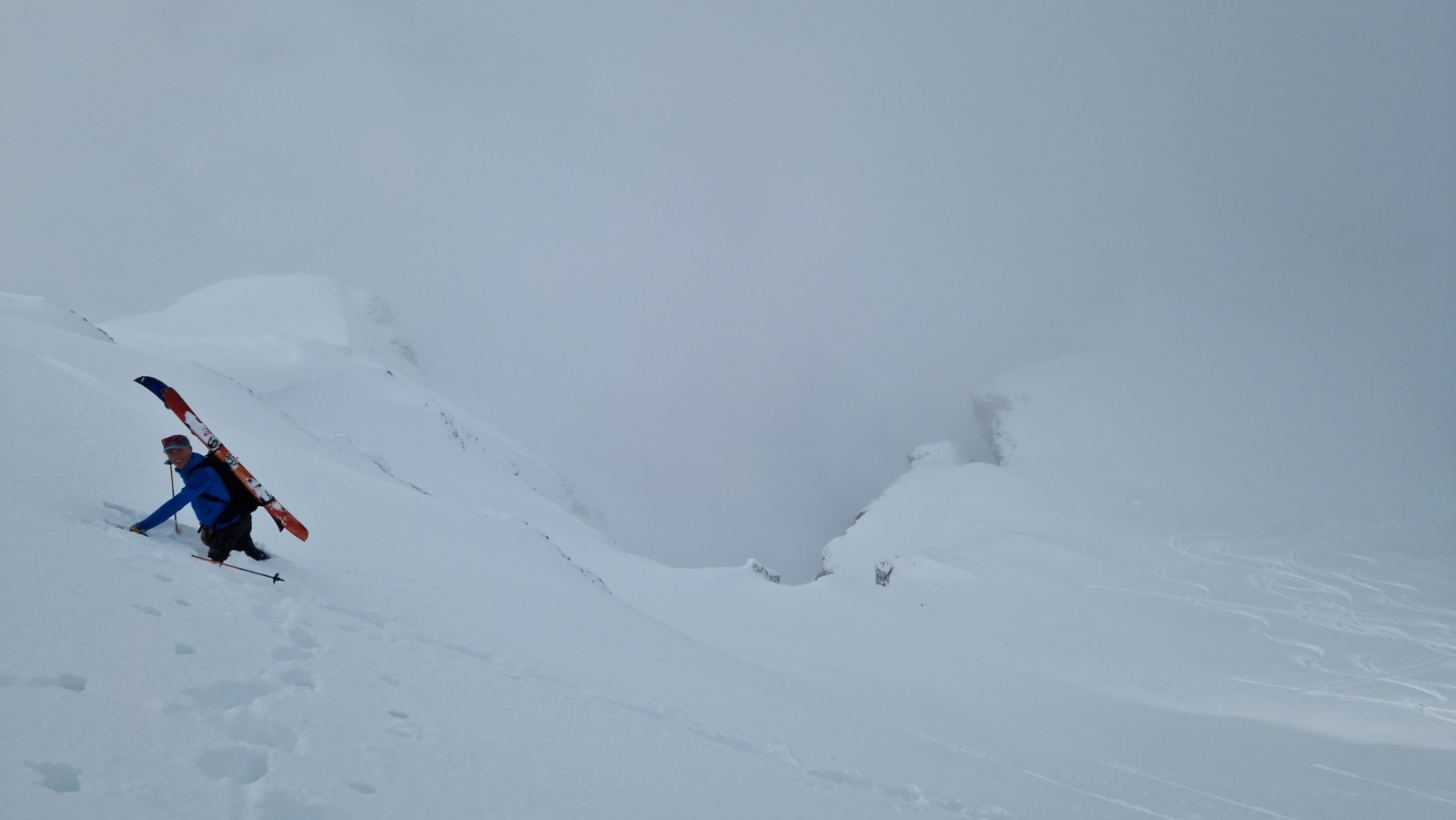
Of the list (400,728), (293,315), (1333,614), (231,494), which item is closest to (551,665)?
(400,728)

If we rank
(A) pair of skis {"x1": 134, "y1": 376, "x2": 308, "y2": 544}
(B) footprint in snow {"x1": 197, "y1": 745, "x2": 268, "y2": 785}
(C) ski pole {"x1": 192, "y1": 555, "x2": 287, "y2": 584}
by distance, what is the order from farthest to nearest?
(A) pair of skis {"x1": 134, "y1": 376, "x2": 308, "y2": 544}, (C) ski pole {"x1": 192, "y1": 555, "x2": 287, "y2": 584}, (B) footprint in snow {"x1": 197, "y1": 745, "x2": 268, "y2": 785}

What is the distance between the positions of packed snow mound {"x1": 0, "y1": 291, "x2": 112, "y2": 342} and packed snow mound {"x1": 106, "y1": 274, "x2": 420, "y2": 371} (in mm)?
43463

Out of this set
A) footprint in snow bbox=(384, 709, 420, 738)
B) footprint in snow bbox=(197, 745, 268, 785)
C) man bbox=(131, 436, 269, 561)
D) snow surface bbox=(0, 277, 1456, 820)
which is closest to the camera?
footprint in snow bbox=(197, 745, 268, 785)

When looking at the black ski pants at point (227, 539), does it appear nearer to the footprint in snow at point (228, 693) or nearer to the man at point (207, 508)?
the man at point (207, 508)

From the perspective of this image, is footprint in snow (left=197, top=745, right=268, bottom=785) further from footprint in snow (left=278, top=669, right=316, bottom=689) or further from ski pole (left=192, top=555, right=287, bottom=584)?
ski pole (left=192, top=555, right=287, bottom=584)

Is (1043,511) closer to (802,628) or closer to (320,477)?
(802,628)

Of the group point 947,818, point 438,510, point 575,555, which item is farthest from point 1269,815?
point 575,555

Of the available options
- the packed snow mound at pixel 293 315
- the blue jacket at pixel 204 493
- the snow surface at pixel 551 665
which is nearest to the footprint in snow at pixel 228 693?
the snow surface at pixel 551 665

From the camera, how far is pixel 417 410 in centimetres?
3894

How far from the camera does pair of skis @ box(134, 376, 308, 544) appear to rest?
768 cm

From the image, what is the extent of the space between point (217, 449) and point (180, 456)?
590 mm

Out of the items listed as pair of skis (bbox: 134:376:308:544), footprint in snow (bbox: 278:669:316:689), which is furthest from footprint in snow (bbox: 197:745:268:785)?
pair of skis (bbox: 134:376:308:544)

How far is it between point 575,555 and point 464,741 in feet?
61.4

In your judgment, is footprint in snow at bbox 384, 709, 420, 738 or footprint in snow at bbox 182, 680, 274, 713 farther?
footprint in snow at bbox 384, 709, 420, 738
